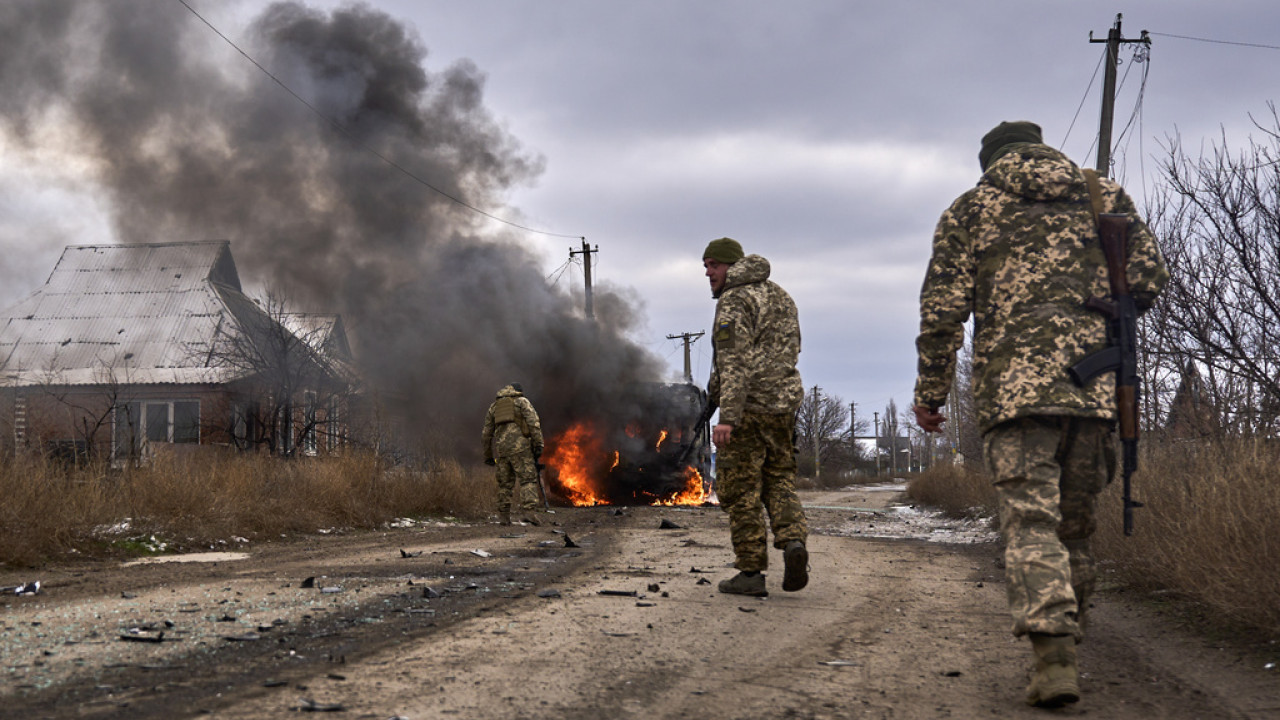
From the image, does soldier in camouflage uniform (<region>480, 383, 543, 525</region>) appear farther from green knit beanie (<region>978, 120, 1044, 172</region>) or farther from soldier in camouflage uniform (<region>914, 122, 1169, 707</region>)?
soldier in camouflage uniform (<region>914, 122, 1169, 707</region>)

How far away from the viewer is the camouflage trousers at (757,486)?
5.44 m

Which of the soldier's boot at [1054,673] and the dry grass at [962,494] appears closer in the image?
the soldier's boot at [1054,673]

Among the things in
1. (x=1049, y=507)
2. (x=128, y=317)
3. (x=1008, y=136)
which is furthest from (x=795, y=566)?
(x=128, y=317)

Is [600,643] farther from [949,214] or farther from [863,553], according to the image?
[863,553]

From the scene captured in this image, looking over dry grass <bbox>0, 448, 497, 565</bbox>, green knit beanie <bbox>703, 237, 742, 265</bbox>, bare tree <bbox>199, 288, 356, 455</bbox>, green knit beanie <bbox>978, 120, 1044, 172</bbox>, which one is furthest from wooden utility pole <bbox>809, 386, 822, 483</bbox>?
green knit beanie <bbox>978, 120, 1044, 172</bbox>

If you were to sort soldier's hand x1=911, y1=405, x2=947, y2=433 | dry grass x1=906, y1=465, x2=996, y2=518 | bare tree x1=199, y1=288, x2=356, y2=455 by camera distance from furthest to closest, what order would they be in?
bare tree x1=199, y1=288, x2=356, y2=455 < dry grass x1=906, y1=465, x2=996, y2=518 < soldier's hand x1=911, y1=405, x2=947, y2=433

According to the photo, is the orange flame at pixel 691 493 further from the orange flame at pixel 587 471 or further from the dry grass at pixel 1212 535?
the dry grass at pixel 1212 535

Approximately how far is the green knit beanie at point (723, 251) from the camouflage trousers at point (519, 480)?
6882 millimetres

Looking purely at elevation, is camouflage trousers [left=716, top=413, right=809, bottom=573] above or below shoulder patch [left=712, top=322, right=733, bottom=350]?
below

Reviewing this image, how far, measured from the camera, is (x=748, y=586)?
540 centimetres

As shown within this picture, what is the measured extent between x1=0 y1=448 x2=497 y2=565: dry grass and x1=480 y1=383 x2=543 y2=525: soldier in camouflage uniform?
101 centimetres


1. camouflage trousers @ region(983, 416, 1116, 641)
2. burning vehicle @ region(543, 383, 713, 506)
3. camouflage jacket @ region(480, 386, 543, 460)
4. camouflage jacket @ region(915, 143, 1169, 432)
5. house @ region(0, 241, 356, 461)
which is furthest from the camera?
burning vehicle @ region(543, 383, 713, 506)

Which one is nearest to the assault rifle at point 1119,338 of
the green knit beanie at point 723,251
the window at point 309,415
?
the green knit beanie at point 723,251

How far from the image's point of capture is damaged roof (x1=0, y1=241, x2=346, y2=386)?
74.7ft
